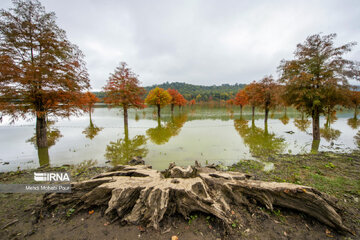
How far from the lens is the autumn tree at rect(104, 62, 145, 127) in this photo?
20.5m

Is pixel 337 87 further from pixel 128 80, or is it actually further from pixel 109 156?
pixel 128 80

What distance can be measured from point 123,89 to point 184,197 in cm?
2018

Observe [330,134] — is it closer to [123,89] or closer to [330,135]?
[330,135]

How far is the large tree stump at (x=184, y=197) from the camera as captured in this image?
3580 millimetres

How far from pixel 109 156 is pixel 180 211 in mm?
7916

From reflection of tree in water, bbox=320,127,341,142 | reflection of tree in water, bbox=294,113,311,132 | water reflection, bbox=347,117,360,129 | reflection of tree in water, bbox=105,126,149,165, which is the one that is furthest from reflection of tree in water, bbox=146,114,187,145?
water reflection, bbox=347,117,360,129

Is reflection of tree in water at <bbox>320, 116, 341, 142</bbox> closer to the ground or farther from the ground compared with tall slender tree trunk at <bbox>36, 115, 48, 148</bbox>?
closer to the ground

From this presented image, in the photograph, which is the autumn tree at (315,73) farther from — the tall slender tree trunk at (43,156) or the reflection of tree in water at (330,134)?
the tall slender tree trunk at (43,156)

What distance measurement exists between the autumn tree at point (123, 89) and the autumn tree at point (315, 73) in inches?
771

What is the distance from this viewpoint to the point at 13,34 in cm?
848

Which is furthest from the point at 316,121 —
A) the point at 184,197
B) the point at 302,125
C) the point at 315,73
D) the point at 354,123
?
the point at 354,123

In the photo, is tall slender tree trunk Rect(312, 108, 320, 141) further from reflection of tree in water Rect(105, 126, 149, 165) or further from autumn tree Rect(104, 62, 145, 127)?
autumn tree Rect(104, 62, 145, 127)

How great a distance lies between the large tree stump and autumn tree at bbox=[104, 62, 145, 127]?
18164mm

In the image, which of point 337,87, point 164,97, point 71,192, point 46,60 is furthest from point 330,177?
point 164,97
